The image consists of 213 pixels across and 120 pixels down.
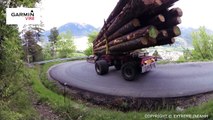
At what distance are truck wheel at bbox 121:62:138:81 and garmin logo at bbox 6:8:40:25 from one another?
6.16m

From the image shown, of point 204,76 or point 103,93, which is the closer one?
point 103,93

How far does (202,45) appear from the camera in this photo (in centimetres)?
3634

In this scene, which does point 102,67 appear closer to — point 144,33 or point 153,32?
point 144,33

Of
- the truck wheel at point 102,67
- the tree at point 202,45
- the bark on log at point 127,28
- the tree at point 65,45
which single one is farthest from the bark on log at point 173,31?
the tree at point 65,45

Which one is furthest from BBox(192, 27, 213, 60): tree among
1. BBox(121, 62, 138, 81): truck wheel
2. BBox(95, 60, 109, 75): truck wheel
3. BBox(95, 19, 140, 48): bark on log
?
BBox(121, 62, 138, 81): truck wheel

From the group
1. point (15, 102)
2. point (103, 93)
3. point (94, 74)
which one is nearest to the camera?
point (15, 102)

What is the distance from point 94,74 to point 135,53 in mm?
3146

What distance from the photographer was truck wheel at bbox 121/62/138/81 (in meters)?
11.9

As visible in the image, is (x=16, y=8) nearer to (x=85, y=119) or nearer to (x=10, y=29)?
(x=10, y=29)

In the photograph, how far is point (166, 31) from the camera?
33.6 feet

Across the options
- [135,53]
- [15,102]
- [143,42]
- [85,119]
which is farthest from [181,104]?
[15,102]

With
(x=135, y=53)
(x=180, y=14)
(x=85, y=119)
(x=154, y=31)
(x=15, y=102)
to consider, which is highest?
(x=180, y=14)

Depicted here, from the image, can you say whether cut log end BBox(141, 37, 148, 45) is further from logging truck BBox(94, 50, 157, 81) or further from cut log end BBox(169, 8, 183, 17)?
logging truck BBox(94, 50, 157, 81)

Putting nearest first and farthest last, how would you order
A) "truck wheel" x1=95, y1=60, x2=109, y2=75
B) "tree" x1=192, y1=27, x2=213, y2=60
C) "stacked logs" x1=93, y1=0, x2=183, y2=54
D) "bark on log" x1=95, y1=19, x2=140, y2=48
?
1. "stacked logs" x1=93, y1=0, x2=183, y2=54
2. "bark on log" x1=95, y1=19, x2=140, y2=48
3. "truck wheel" x1=95, y1=60, x2=109, y2=75
4. "tree" x1=192, y1=27, x2=213, y2=60
